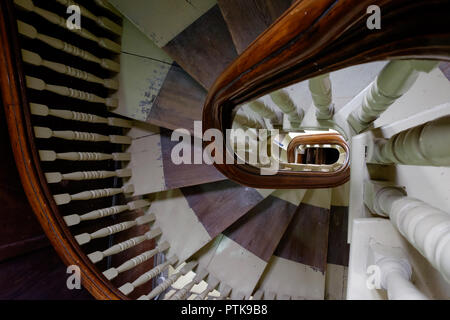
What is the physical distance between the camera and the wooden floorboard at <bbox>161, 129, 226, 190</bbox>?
186 centimetres

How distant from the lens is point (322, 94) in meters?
1.26

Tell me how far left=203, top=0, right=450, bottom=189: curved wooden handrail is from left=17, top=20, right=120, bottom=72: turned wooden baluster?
1.09 m

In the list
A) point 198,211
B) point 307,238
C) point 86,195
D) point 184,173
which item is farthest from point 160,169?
point 307,238

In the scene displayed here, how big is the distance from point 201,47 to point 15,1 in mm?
902

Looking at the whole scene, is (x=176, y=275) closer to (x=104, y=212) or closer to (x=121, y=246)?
(x=121, y=246)

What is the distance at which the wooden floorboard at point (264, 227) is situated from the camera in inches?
82.8

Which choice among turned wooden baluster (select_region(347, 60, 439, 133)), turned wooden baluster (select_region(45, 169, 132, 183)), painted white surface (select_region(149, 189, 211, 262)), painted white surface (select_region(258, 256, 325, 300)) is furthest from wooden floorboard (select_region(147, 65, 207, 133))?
painted white surface (select_region(258, 256, 325, 300))

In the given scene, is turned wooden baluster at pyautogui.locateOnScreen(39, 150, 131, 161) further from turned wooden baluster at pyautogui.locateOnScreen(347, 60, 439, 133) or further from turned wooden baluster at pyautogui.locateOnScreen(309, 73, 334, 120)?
turned wooden baluster at pyautogui.locateOnScreen(347, 60, 439, 133)

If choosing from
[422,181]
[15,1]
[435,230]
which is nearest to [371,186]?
[422,181]

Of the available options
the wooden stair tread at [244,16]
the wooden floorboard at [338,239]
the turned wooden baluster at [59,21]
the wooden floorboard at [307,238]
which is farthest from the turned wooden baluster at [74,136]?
the wooden floorboard at [338,239]

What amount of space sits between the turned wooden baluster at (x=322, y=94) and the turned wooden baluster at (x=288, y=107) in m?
0.15

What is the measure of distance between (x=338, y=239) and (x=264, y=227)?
0.81 m

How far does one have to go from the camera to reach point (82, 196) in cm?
146
